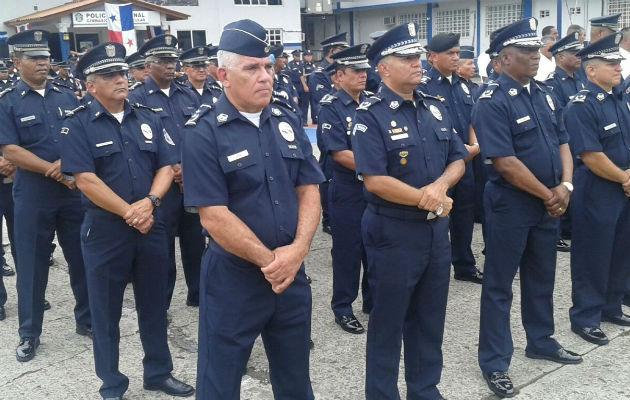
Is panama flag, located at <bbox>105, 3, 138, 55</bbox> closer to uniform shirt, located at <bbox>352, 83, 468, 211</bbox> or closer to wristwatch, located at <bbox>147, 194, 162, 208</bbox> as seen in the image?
wristwatch, located at <bbox>147, 194, 162, 208</bbox>

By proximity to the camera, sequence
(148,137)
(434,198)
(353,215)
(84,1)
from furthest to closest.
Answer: (84,1), (353,215), (148,137), (434,198)

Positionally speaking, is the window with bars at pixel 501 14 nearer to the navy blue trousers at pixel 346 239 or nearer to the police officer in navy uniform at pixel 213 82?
the police officer in navy uniform at pixel 213 82

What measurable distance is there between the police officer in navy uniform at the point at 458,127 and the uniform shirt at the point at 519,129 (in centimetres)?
192

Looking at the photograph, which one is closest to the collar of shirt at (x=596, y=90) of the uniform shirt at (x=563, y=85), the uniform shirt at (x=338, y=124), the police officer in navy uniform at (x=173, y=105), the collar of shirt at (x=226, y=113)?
the uniform shirt at (x=338, y=124)

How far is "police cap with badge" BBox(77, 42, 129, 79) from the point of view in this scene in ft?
12.2

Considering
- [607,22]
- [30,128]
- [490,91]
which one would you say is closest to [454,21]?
[607,22]

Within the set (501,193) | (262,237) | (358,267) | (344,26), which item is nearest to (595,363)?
(501,193)

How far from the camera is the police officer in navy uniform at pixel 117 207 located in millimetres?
3648

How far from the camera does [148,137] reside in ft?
12.6

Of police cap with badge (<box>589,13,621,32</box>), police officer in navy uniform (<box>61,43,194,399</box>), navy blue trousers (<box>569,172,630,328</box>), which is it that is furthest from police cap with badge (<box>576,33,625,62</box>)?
police officer in navy uniform (<box>61,43,194,399</box>)

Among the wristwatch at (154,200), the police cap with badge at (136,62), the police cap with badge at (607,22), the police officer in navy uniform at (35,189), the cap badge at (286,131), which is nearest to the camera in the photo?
the cap badge at (286,131)

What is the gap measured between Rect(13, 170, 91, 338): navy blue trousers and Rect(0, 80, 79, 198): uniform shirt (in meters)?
0.01

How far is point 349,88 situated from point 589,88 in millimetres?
1796

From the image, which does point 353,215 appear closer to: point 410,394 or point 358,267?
point 358,267
